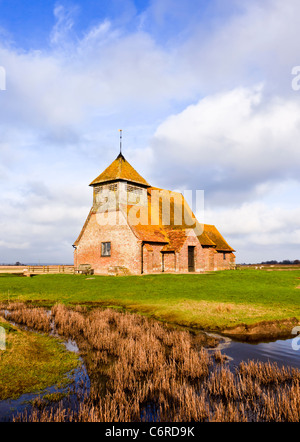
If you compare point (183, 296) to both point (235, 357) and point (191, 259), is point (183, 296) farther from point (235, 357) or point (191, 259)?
point (191, 259)

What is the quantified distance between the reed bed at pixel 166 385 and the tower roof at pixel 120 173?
87.4 feet

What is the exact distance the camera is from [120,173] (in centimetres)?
3681

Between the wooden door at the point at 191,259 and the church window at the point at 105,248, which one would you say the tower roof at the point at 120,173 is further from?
the wooden door at the point at 191,259

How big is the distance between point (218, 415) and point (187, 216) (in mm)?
37237

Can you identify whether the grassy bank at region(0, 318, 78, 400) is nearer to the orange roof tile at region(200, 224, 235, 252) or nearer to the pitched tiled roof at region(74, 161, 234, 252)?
the pitched tiled roof at region(74, 161, 234, 252)

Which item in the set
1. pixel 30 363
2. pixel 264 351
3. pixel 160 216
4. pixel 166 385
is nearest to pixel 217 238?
pixel 160 216

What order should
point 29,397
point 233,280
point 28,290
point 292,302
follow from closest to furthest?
point 29,397 → point 292,302 → point 28,290 → point 233,280

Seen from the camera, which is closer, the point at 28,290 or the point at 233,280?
the point at 28,290

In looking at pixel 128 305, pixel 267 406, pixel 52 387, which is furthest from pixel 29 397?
pixel 128 305

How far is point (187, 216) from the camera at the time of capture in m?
42.3

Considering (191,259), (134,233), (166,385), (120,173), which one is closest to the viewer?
Answer: (166,385)

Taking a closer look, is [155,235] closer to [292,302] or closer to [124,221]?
[124,221]

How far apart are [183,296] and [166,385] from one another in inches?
509
